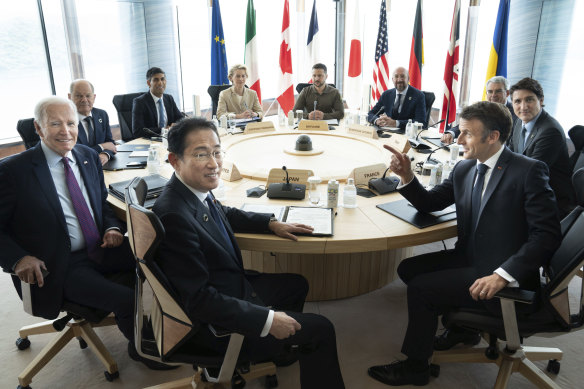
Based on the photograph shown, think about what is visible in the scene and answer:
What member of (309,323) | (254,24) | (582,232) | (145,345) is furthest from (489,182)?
(254,24)

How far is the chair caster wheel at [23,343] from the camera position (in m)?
2.38

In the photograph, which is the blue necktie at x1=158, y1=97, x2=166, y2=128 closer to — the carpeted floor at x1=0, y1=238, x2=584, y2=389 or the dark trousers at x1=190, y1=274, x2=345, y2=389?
the carpeted floor at x1=0, y1=238, x2=584, y2=389

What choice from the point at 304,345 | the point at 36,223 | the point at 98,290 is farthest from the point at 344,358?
the point at 36,223

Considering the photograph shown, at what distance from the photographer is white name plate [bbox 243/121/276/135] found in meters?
4.45

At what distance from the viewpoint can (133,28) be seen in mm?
5883

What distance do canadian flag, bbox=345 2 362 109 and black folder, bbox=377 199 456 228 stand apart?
16.9 ft

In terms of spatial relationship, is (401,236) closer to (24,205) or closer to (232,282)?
(232,282)

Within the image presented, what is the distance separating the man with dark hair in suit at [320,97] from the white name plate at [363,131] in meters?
0.89

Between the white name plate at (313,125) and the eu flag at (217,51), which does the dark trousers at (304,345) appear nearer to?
the white name plate at (313,125)

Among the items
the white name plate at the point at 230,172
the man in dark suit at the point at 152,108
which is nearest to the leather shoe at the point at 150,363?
the white name plate at the point at 230,172

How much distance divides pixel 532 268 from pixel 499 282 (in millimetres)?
163

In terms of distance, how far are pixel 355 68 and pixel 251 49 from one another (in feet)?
5.93

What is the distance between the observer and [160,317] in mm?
1554

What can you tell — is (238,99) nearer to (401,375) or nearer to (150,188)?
(150,188)
